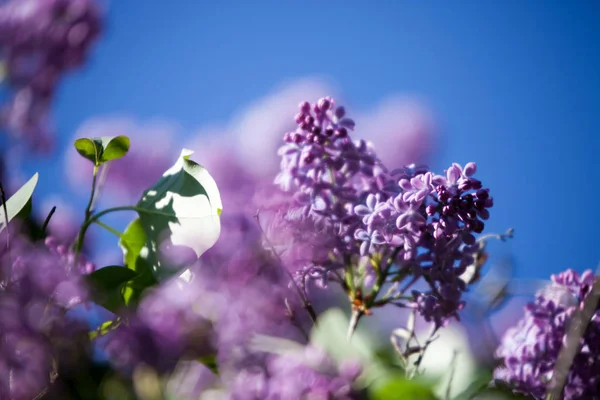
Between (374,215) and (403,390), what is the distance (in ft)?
0.44

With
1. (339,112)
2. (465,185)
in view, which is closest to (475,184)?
(465,185)

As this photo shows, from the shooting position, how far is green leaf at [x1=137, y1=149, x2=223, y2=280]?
380mm

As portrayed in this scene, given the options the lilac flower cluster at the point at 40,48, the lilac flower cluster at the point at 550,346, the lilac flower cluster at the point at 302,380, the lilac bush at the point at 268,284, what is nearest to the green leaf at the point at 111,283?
the lilac bush at the point at 268,284

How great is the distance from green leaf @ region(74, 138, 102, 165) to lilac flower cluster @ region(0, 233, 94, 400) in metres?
0.11

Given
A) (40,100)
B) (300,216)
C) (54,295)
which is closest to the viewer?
(54,295)

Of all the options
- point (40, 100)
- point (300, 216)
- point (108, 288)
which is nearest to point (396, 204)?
point (300, 216)

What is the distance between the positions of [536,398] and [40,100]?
4.33ft

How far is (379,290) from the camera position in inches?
17.0

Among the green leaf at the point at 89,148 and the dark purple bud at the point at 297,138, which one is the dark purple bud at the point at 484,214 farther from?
the green leaf at the point at 89,148

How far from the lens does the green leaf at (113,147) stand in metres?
0.42

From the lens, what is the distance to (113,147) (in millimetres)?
419

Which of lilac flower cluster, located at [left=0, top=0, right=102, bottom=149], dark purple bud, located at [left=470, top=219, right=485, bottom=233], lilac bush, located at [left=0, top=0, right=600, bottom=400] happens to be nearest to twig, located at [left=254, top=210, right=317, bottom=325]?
lilac bush, located at [left=0, top=0, right=600, bottom=400]

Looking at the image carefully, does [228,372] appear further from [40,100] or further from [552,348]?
[40,100]

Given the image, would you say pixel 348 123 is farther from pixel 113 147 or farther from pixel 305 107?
pixel 113 147
